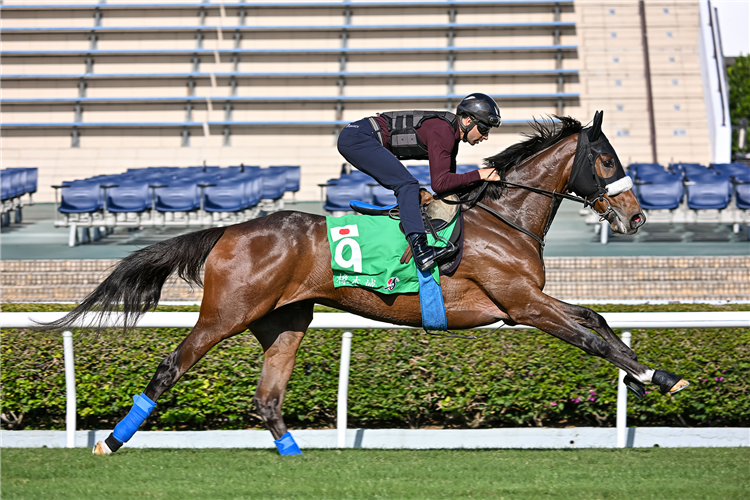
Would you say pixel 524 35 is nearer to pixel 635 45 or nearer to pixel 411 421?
pixel 635 45

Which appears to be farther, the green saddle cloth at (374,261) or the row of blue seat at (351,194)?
the row of blue seat at (351,194)

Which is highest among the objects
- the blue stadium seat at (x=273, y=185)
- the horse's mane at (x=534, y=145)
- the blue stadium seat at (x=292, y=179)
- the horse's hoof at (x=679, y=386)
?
the blue stadium seat at (x=292, y=179)

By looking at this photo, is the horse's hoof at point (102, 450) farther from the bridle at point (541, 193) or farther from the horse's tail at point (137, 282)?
the bridle at point (541, 193)

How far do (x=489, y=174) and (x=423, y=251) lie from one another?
57 centimetres

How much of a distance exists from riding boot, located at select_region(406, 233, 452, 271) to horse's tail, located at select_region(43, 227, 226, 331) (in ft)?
3.21

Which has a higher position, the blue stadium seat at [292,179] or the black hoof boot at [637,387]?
the blue stadium seat at [292,179]

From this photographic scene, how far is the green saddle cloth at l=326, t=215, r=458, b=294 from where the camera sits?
12.5ft

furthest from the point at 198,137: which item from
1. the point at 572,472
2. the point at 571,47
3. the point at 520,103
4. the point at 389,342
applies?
the point at 572,472

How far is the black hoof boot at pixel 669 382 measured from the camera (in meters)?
3.53

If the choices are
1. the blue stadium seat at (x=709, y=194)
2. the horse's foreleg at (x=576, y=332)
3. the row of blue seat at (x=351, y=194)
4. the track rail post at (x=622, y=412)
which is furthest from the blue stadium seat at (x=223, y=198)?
the horse's foreleg at (x=576, y=332)

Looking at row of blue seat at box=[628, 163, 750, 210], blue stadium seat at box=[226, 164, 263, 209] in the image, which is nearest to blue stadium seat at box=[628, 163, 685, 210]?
row of blue seat at box=[628, 163, 750, 210]

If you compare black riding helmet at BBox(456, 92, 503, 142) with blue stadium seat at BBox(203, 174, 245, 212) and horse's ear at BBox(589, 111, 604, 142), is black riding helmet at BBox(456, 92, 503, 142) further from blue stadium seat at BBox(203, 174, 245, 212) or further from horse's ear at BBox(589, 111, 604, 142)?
blue stadium seat at BBox(203, 174, 245, 212)

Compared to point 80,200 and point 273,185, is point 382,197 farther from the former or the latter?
point 80,200

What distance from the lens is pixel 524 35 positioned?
2158cm
